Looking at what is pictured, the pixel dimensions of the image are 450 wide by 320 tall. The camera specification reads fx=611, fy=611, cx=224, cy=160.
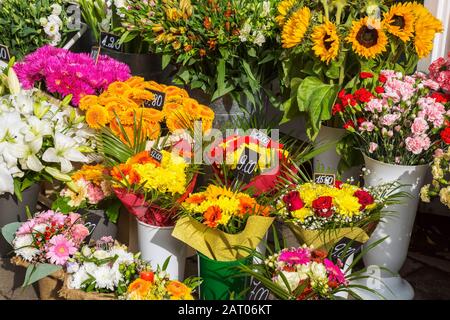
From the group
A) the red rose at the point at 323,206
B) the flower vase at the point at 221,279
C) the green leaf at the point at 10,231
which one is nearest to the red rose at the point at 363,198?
the red rose at the point at 323,206

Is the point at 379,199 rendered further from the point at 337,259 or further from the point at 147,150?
the point at 147,150

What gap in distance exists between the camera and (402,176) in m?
2.39

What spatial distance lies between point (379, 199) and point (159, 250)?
816 mm

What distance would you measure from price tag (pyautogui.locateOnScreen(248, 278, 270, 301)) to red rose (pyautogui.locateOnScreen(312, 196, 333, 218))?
0.31 m

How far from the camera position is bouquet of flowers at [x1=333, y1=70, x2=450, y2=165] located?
2289mm

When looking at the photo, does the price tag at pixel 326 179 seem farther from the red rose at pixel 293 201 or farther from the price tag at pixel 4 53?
the price tag at pixel 4 53

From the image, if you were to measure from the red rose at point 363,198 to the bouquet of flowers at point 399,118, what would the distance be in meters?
0.34

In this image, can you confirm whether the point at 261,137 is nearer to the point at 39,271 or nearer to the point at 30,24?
the point at 39,271

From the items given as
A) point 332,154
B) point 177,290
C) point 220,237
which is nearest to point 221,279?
point 220,237

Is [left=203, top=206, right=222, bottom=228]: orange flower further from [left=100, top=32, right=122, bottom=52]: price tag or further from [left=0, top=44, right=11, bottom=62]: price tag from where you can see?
[left=0, top=44, right=11, bottom=62]: price tag

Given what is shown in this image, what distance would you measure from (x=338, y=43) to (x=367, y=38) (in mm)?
119

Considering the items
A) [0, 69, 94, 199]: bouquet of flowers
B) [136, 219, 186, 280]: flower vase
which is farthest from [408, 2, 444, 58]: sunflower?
[0, 69, 94, 199]: bouquet of flowers

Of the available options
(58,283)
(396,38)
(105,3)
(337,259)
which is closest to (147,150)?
(58,283)

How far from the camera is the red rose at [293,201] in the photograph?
200cm
